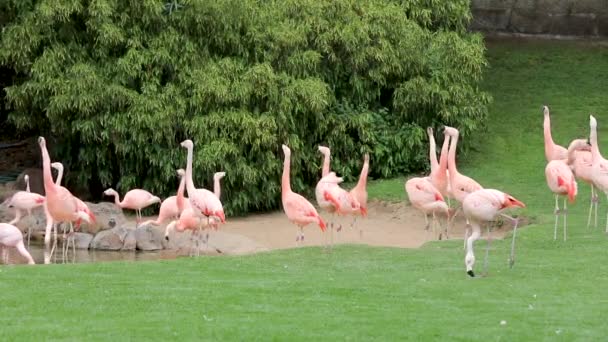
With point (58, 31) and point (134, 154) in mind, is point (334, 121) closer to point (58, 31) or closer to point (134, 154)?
point (134, 154)

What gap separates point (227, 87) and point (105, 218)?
2841mm

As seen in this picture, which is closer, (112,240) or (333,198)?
(333,198)

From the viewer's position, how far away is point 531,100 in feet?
79.5

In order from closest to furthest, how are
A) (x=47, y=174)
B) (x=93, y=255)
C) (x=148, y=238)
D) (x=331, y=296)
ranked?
(x=331, y=296) → (x=47, y=174) → (x=93, y=255) → (x=148, y=238)

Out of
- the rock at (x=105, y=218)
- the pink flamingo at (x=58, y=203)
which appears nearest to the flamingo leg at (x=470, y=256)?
the pink flamingo at (x=58, y=203)

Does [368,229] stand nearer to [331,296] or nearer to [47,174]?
[47,174]

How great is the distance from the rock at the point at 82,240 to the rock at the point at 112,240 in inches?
3.8

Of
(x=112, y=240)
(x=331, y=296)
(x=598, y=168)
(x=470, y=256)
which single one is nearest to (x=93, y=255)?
(x=112, y=240)

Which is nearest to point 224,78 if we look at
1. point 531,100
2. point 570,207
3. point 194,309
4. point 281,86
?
point 281,86

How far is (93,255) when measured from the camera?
55.0ft

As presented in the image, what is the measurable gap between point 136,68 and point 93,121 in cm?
106

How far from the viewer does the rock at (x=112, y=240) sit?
17156mm

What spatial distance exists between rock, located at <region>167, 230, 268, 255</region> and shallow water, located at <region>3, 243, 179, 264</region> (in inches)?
7.9

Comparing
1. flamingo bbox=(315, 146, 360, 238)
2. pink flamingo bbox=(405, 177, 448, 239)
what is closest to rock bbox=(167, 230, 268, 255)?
flamingo bbox=(315, 146, 360, 238)
